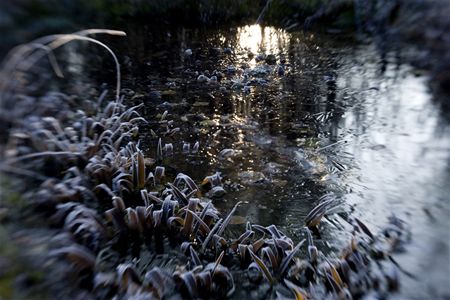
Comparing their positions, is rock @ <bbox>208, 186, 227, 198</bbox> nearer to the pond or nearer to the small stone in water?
the pond

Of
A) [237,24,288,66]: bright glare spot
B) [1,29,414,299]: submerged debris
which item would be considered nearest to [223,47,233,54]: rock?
[237,24,288,66]: bright glare spot

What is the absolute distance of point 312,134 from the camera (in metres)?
4.02

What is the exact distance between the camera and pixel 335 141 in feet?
12.6

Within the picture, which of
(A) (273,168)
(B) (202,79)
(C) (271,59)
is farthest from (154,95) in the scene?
(C) (271,59)

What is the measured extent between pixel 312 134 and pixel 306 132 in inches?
2.7

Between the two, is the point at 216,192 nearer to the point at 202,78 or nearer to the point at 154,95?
the point at 154,95

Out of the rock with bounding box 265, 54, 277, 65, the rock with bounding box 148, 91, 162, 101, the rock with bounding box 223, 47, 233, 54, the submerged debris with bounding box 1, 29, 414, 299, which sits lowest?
the submerged debris with bounding box 1, 29, 414, 299

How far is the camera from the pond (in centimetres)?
282

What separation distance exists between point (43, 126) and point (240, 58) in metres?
3.76

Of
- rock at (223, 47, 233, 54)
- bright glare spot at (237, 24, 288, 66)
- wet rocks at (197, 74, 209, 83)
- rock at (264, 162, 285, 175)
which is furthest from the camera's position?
bright glare spot at (237, 24, 288, 66)

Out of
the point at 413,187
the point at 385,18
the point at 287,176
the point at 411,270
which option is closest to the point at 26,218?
the point at 287,176

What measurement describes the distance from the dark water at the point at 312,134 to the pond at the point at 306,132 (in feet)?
Result: 0.03

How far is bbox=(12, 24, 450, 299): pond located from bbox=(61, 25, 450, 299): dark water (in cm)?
1

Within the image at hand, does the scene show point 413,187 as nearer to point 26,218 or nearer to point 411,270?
point 411,270
